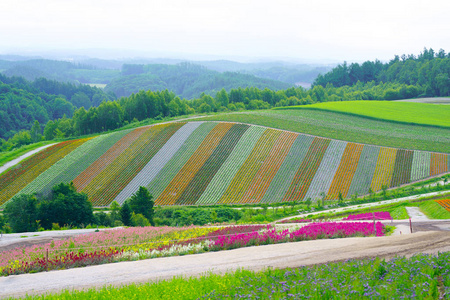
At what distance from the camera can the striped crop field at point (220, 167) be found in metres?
45.5

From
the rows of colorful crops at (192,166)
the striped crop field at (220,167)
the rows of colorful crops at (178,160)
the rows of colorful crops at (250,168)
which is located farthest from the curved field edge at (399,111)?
the rows of colorful crops at (178,160)

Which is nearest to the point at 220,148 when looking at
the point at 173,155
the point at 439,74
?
the point at 173,155

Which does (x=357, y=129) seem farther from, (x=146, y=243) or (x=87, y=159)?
(x=146, y=243)

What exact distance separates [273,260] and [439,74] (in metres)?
142

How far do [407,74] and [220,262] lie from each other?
537 ft

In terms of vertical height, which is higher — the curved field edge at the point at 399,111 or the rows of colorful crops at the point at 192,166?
the curved field edge at the point at 399,111

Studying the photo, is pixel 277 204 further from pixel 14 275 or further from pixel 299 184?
pixel 14 275

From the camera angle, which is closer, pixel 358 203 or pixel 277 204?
pixel 358 203

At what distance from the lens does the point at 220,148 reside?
5744 cm

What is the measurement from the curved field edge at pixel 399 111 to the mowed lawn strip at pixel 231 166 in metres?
30.3

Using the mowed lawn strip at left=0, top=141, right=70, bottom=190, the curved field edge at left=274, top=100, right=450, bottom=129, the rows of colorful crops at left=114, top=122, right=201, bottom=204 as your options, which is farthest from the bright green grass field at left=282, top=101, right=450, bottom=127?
the mowed lawn strip at left=0, top=141, right=70, bottom=190

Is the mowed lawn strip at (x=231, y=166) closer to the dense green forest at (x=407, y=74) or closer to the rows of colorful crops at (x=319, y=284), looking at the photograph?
the rows of colorful crops at (x=319, y=284)

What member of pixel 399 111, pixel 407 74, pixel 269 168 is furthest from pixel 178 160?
pixel 407 74

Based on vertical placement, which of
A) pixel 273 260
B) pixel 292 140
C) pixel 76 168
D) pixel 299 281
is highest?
pixel 299 281
